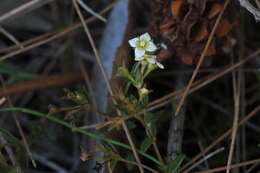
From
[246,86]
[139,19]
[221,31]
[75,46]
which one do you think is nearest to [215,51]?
[221,31]

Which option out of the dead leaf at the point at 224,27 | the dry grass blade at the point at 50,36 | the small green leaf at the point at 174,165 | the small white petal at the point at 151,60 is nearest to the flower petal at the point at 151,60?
the small white petal at the point at 151,60

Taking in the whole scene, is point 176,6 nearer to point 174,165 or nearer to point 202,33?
point 202,33

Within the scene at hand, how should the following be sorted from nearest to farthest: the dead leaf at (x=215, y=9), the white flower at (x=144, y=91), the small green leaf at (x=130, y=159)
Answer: the white flower at (x=144, y=91) → the small green leaf at (x=130, y=159) → the dead leaf at (x=215, y=9)

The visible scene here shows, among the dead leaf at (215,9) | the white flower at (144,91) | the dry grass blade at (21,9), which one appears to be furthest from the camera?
the dry grass blade at (21,9)

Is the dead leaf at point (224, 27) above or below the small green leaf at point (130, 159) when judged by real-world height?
above

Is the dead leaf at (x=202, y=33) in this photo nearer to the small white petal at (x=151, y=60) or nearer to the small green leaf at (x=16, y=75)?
the small white petal at (x=151, y=60)

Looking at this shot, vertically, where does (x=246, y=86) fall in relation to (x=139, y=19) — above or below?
below

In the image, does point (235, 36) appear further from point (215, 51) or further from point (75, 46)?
point (75, 46)
